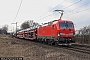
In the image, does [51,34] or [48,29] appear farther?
[48,29]

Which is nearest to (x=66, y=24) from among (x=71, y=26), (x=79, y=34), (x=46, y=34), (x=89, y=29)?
(x=71, y=26)

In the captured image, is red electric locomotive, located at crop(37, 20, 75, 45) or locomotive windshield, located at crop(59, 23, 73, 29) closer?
red electric locomotive, located at crop(37, 20, 75, 45)

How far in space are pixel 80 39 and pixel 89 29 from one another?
12.2 feet

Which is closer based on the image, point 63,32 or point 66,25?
point 63,32

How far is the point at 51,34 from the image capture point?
26438 millimetres

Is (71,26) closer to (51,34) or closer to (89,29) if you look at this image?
(51,34)

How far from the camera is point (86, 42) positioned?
3759 cm

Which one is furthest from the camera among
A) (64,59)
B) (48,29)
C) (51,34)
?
(48,29)

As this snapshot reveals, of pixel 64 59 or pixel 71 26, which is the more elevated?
pixel 71 26

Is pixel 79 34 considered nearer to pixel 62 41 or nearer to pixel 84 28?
pixel 84 28

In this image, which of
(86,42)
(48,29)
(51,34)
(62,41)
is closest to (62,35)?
(62,41)

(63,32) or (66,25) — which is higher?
(66,25)

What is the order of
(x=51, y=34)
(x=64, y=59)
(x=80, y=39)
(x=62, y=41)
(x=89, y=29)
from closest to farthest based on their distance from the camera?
(x=64, y=59)
(x=62, y=41)
(x=51, y=34)
(x=89, y=29)
(x=80, y=39)

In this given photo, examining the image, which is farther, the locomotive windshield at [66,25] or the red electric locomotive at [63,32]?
the locomotive windshield at [66,25]
